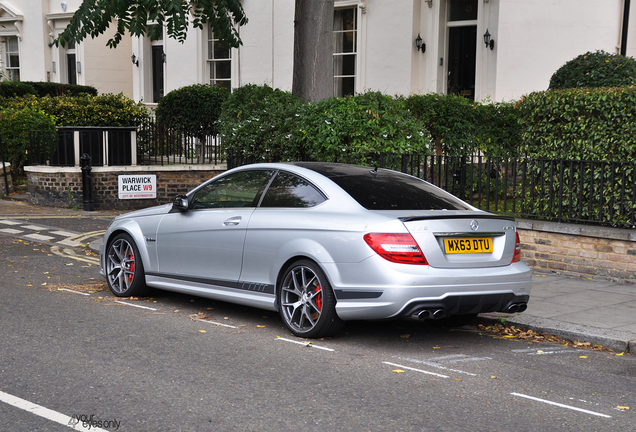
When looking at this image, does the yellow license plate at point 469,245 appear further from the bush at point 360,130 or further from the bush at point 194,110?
the bush at point 194,110

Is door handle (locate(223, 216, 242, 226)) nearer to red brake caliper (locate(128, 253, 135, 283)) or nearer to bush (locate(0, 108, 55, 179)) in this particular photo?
red brake caliper (locate(128, 253, 135, 283))

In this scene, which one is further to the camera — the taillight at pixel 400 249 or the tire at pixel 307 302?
the tire at pixel 307 302

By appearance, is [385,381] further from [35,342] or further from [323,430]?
[35,342]

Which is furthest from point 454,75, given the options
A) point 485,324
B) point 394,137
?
point 485,324

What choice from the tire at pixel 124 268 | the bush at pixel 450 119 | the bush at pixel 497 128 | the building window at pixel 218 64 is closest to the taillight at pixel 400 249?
the tire at pixel 124 268

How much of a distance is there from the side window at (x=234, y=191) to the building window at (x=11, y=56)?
77.5 ft

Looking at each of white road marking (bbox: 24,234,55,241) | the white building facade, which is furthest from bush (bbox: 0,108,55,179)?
the white building facade

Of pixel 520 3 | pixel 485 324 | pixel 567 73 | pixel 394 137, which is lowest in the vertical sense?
pixel 485 324

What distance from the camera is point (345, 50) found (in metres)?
19.6

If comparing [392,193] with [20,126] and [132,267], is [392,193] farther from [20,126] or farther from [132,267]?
[20,126]

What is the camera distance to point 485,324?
7.25m

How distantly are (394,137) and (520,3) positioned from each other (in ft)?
23.0

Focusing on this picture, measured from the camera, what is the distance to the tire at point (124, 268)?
7.99 metres

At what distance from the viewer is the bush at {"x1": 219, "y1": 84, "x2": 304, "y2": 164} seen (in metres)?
12.1
